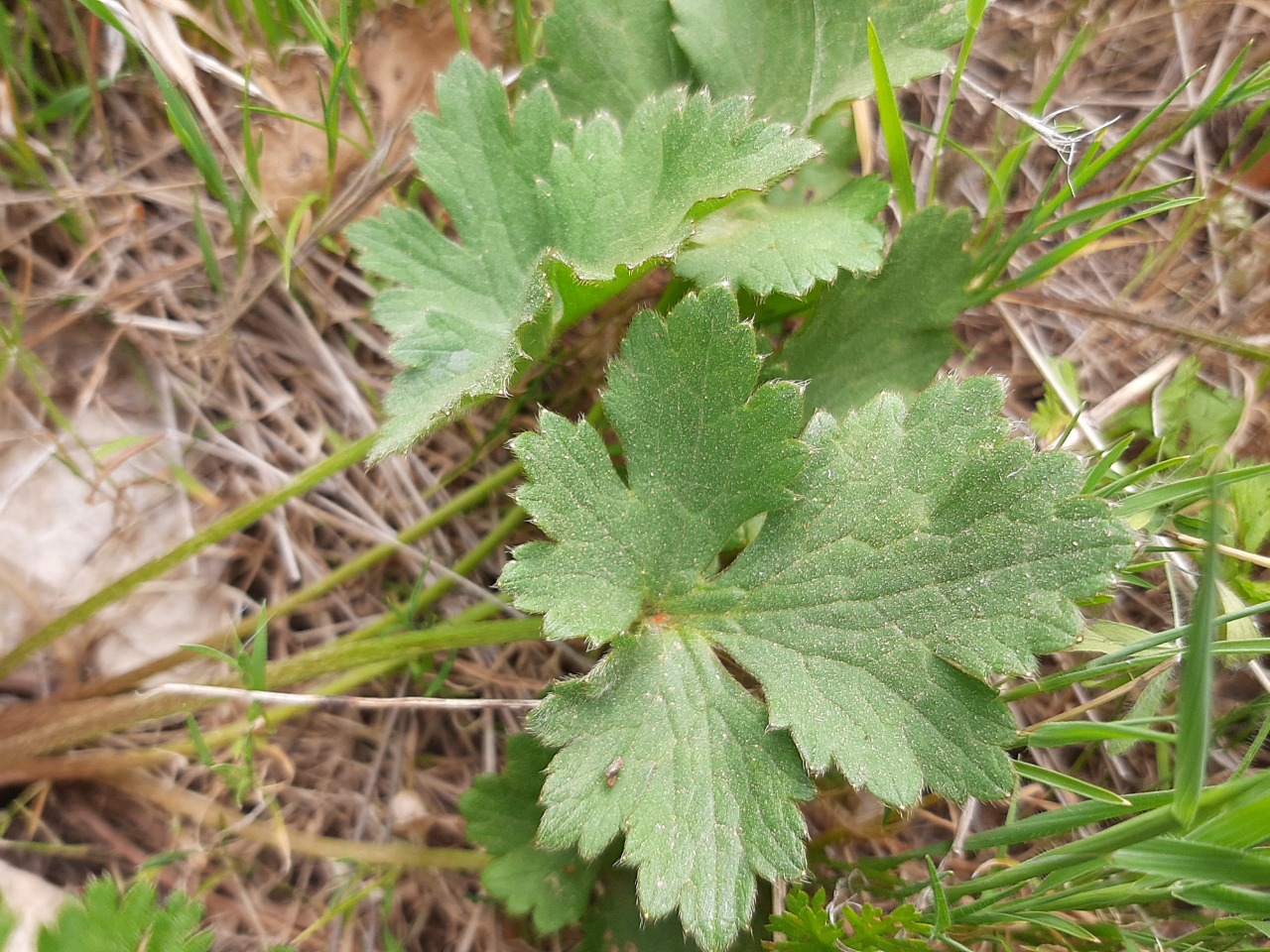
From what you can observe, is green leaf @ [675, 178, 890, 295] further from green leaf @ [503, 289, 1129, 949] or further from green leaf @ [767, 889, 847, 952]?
green leaf @ [767, 889, 847, 952]

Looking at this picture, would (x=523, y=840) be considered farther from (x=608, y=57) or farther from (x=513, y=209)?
(x=608, y=57)

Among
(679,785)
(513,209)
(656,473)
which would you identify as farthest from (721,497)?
(513,209)

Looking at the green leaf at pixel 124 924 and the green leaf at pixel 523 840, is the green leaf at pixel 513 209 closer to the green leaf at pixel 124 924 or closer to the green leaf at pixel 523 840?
the green leaf at pixel 523 840

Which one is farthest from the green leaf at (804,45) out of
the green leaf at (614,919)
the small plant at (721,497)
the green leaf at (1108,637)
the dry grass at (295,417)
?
the green leaf at (614,919)

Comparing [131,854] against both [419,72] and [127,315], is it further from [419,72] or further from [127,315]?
[419,72]

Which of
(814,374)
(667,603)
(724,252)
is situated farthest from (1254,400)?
(667,603)

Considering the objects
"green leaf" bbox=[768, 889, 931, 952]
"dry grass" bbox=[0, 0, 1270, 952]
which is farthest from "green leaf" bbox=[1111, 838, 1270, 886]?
"dry grass" bbox=[0, 0, 1270, 952]
